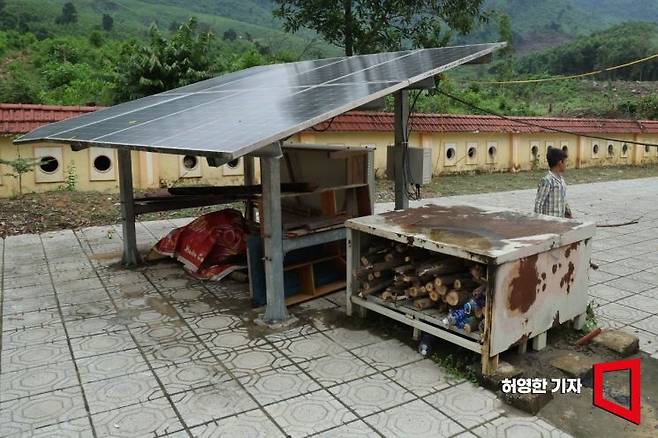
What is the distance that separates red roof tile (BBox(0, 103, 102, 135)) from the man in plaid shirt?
8259mm

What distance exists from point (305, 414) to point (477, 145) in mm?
13229

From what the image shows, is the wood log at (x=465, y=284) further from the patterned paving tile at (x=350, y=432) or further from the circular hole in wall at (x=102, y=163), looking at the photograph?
the circular hole in wall at (x=102, y=163)

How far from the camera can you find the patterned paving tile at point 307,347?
420cm

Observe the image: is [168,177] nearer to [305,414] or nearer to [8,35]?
[305,414]

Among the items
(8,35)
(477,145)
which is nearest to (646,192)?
(477,145)

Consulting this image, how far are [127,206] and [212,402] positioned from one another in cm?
356

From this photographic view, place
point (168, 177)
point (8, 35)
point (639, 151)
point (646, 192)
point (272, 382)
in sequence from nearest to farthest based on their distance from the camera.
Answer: point (272, 382)
point (168, 177)
point (646, 192)
point (639, 151)
point (8, 35)

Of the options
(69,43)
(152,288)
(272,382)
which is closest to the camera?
(272,382)

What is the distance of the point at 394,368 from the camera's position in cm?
400

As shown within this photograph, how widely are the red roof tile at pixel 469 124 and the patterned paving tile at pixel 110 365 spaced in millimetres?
6700

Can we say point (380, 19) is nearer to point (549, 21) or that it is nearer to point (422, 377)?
point (422, 377)

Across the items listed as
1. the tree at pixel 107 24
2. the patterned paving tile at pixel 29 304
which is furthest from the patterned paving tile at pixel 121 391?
the tree at pixel 107 24

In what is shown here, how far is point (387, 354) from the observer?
13.9ft

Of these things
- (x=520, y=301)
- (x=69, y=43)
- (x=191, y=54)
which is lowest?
(x=520, y=301)
